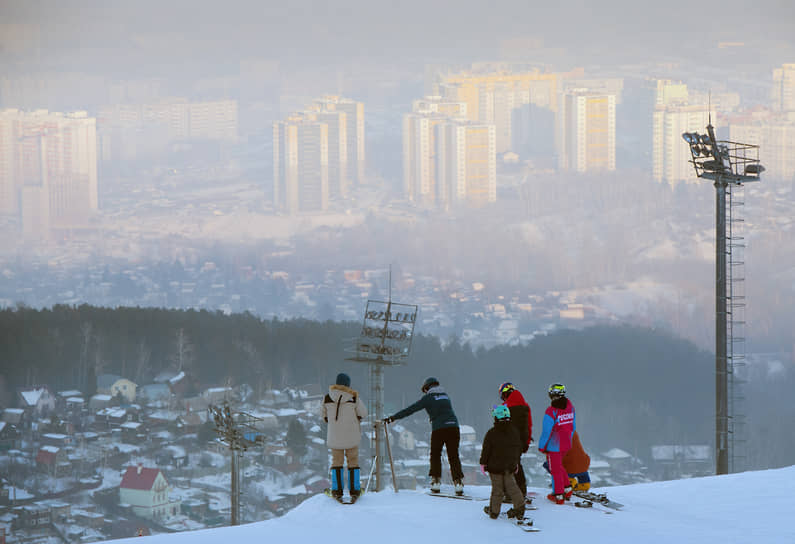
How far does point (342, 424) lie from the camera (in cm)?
1198

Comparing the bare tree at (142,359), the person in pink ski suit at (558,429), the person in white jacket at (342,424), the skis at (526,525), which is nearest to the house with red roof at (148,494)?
the bare tree at (142,359)

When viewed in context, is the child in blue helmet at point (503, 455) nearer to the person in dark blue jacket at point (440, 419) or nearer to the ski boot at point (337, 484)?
the person in dark blue jacket at point (440, 419)

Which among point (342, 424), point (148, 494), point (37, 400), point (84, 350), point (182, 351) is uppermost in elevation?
point (342, 424)

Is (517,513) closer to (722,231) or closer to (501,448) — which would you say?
(501,448)

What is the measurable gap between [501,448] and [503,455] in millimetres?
84

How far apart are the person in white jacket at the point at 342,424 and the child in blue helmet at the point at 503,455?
2.00 metres

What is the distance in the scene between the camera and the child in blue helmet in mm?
10625

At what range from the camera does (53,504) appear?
65.4 meters

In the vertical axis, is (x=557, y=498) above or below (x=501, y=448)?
below

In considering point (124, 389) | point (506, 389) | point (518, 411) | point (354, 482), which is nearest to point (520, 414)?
point (518, 411)

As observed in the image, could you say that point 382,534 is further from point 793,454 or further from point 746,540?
point 793,454

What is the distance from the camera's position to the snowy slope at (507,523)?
1055cm

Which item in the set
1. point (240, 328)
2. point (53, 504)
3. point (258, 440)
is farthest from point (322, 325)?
point (258, 440)

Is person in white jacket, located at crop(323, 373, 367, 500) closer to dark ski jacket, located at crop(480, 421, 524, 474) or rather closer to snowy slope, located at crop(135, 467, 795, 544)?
snowy slope, located at crop(135, 467, 795, 544)
